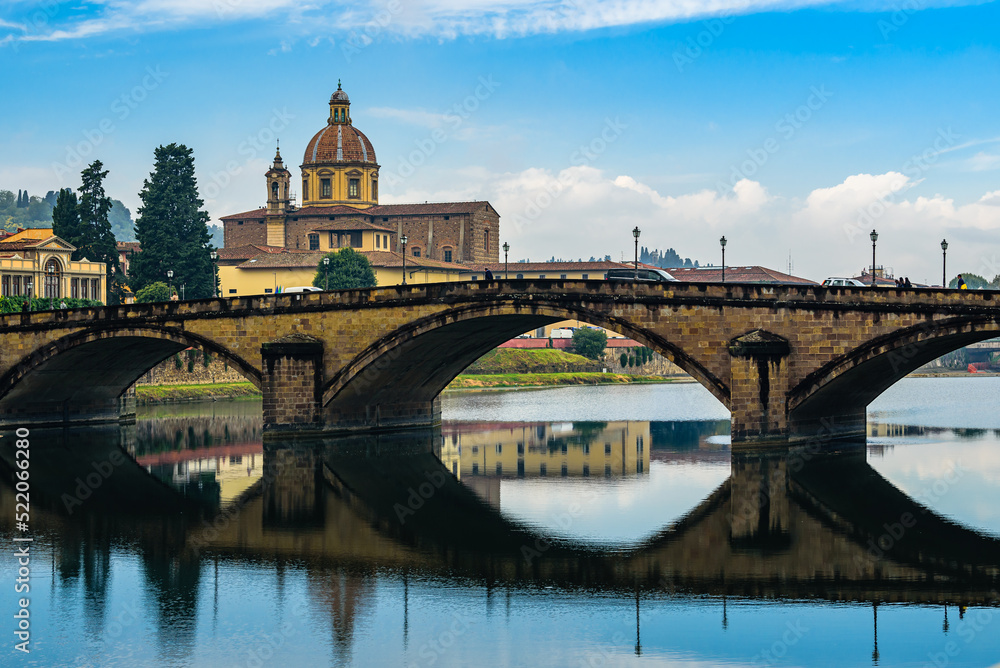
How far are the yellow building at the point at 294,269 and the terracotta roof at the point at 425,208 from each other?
9797 millimetres

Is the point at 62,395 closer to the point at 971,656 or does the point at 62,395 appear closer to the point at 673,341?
the point at 673,341

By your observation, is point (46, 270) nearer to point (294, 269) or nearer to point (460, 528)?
point (294, 269)

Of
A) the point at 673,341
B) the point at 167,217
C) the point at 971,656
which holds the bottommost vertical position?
the point at 971,656

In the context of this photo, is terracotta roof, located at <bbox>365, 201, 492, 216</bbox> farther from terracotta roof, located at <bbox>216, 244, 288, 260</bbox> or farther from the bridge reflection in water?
the bridge reflection in water

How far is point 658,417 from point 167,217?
217ft


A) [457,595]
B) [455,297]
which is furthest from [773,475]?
[457,595]

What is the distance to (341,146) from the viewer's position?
165 meters

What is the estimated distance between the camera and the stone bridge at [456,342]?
47.9 metres

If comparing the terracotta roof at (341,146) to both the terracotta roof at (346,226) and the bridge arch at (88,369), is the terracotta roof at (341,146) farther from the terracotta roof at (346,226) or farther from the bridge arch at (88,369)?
the bridge arch at (88,369)

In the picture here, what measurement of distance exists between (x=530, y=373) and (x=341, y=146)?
53129 mm

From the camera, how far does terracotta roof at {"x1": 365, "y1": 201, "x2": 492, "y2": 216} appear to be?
165m

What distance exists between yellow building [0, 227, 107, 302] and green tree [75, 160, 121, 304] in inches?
189

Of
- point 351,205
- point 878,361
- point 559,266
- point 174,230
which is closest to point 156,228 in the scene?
point 174,230

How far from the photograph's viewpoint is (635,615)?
26.1 m
